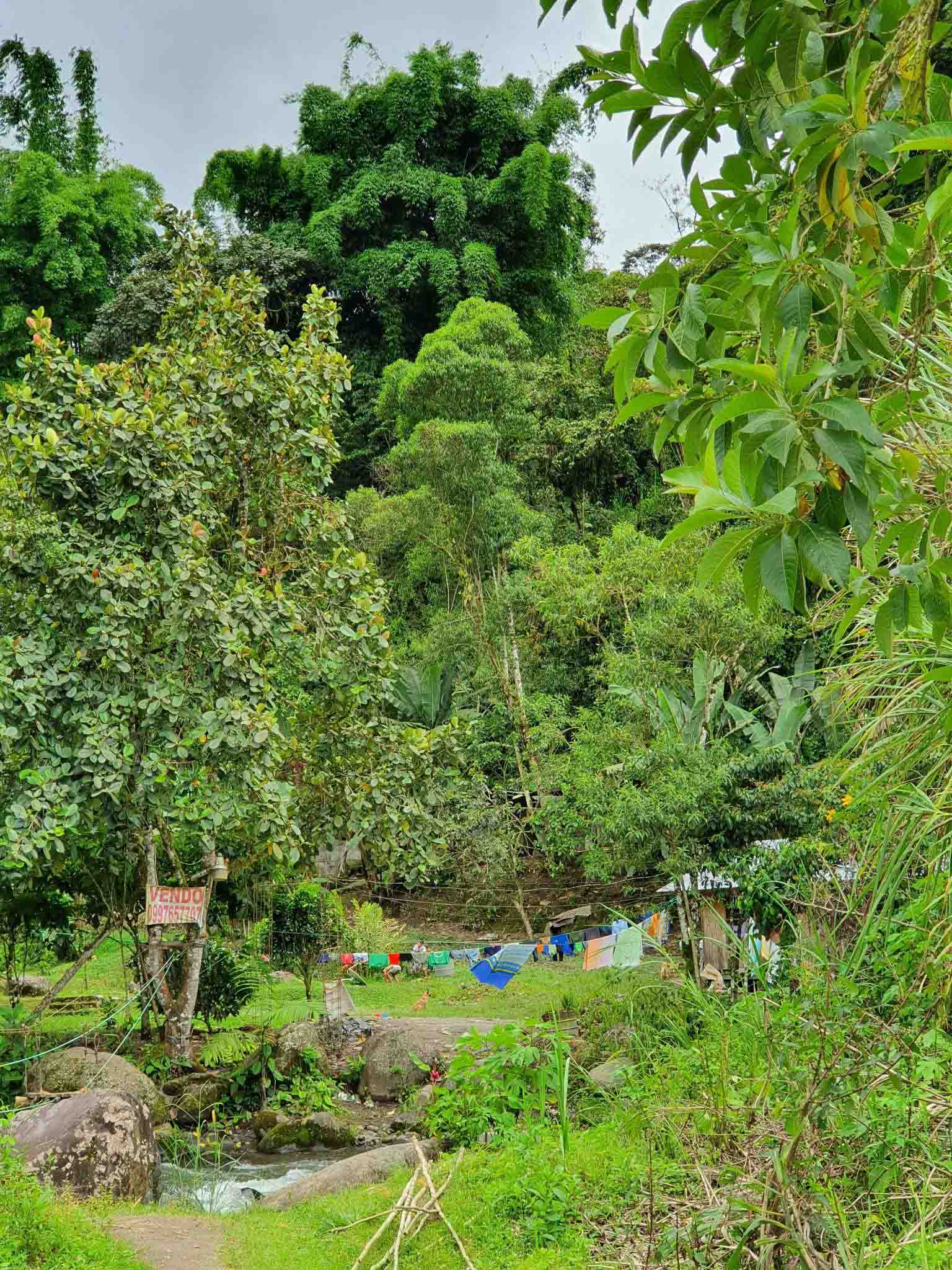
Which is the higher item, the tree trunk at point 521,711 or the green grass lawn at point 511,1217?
the tree trunk at point 521,711

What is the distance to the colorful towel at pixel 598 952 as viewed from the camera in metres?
9.52

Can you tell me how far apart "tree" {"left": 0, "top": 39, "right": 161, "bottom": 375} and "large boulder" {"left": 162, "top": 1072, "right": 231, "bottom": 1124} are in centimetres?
1526

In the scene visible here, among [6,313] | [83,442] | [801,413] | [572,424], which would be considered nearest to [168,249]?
[83,442]

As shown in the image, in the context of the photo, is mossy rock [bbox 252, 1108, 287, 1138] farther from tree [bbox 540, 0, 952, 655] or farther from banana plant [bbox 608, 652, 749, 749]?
tree [bbox 540, 0, 952, 655]

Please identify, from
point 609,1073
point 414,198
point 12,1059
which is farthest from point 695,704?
point 414,198

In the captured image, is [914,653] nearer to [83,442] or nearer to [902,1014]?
[902,1014]

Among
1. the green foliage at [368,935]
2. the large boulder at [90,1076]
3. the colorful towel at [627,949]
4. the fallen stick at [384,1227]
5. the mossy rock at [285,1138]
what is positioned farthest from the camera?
the green foliage at [368,935]

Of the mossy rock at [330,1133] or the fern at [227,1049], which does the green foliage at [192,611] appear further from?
the mossy rock at [330,1133]

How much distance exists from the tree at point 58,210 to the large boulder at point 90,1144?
16.4 metres

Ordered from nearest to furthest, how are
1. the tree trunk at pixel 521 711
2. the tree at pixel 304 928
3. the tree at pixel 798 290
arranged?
1. the tree at pixel 798 290
2. the tree at pixel 304 928
3. the tree trunk at pixel 521 711

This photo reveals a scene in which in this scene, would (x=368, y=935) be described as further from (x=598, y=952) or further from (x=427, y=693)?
(x=427, y=693)

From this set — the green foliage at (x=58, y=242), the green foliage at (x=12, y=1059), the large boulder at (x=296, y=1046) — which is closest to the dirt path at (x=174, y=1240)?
the green foliage at (x=12, y=1059)

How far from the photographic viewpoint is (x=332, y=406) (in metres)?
8.02

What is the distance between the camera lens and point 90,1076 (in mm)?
6484
